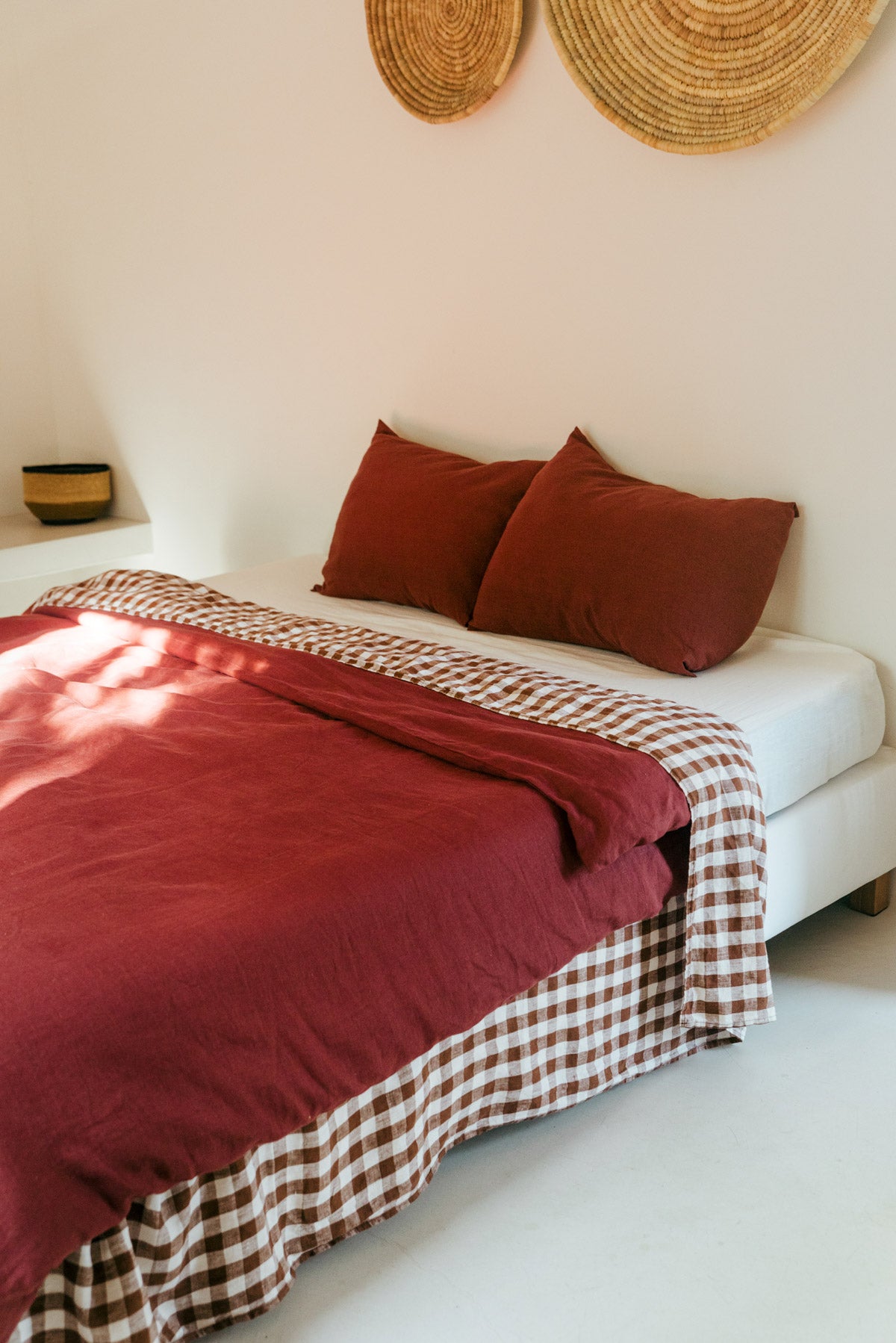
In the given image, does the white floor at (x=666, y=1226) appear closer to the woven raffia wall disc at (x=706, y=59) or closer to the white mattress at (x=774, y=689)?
the white mattress at (x=774, y=689)

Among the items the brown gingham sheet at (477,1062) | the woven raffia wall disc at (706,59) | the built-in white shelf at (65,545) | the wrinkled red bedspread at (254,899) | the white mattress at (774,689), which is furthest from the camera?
the built-in white shelf at (65,545)

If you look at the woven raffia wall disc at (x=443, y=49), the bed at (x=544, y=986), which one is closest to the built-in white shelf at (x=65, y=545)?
the bed at (x=544, y=986)

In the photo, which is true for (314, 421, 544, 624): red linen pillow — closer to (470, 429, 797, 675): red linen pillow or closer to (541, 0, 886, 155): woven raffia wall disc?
(470, 429, 797, 675): red linen pillow

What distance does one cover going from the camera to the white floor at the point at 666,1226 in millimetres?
1464

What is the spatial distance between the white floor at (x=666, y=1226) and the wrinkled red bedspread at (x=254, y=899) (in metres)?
0.30

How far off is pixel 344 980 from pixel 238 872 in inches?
7.6

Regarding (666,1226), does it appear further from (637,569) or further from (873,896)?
(637,569)

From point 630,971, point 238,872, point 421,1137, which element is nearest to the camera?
point 238,872

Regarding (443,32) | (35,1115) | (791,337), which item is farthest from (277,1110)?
(443,32)

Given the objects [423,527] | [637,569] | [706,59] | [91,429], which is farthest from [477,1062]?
[91,429]

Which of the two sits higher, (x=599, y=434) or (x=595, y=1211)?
(x=599, y=434)

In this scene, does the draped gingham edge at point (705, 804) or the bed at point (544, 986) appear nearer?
the bed at point (544, 986)

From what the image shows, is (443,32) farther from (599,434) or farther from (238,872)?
(238,872)

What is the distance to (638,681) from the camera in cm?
221
